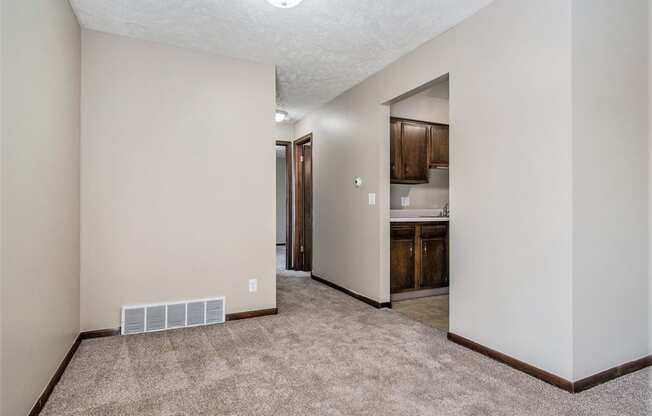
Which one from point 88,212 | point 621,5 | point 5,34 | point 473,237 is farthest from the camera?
point 88,212

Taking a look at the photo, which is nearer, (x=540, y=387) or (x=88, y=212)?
(x=540, y=387)

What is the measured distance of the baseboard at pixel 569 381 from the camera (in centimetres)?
204

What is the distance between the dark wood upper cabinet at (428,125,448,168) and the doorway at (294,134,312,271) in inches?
75.2

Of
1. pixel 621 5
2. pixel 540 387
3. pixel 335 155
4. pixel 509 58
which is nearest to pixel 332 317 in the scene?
pixel 540 387

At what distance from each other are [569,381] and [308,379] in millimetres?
1468

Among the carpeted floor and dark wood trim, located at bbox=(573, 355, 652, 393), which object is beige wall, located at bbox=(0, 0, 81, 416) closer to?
the carpeted floor

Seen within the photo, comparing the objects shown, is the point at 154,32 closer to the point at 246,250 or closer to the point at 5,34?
the point at 5,34

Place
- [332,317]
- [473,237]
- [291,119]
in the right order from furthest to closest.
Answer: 1. [291,119]
2. [332,317]
3. [473,237]

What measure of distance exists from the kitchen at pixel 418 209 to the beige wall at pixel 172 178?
1434mm

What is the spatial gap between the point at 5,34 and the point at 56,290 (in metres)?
1.43

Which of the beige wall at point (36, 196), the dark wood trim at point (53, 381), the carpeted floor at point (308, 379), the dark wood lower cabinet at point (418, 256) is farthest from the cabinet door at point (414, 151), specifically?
the dark wood trim at point (53, 381)

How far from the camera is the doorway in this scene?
5715 mm

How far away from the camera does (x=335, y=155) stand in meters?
4.70

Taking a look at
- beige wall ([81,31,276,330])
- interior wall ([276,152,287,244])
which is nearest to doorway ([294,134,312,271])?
beige wall ([81,31,276,330])
